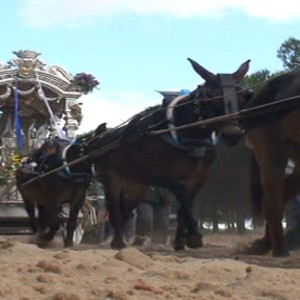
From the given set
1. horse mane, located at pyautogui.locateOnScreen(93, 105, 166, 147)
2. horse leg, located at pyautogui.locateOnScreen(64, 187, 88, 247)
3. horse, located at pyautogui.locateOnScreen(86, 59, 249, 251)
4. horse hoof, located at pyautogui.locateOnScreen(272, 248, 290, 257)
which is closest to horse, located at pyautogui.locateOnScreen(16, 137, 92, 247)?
horse leg, located at pyautogui.locateOnScreen(64, 187, 88, 247)

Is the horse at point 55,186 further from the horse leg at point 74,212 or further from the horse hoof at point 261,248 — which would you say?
the horse hoof at point 261,248

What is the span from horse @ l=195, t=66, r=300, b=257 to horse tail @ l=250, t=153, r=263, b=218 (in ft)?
2.24

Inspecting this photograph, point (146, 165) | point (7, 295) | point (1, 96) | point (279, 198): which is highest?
point (1, 96)

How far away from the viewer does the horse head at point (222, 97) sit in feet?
26.6

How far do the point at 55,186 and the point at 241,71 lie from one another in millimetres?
3989

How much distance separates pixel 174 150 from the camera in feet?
29.5

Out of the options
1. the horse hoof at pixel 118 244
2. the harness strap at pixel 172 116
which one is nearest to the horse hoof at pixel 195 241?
the harness strap at pixel 172 116

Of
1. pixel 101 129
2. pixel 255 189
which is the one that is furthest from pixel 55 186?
pixel 255 189

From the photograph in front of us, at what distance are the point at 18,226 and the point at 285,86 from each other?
7.96 meters

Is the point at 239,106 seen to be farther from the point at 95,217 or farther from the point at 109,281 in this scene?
the point at 95,217

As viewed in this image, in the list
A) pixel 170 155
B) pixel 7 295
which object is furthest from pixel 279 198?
pixel 7 295

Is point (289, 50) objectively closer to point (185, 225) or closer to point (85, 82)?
point (85, 82)

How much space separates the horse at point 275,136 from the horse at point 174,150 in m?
0.82

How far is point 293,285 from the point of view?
4910 mm
